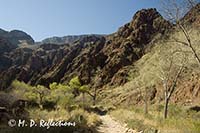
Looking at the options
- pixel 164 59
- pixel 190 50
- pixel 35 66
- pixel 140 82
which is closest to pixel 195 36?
pixel 190 50

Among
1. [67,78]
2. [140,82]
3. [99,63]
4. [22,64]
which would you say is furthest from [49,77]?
[140,82]

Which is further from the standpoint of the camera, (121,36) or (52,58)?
(52,58)

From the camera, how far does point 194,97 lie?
49625 mm

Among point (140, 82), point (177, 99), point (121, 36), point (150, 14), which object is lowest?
point (177, 99)

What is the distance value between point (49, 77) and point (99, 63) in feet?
87.4

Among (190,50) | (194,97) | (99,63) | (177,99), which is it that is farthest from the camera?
(99,63)

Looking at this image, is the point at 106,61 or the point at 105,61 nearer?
the point at 106,61

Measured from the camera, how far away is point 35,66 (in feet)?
562

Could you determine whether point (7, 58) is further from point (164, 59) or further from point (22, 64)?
point (164, 59)

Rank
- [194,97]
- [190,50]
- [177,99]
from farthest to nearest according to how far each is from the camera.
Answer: [177,99] → [194,97] → [190,50]

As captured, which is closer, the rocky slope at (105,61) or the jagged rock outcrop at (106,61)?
the rocky slope at (105,61)

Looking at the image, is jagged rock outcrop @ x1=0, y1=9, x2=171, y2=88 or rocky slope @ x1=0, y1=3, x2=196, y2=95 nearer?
rocky slope @ x1=0, y1=3, x2=196, y2=95

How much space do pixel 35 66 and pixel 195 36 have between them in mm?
158811

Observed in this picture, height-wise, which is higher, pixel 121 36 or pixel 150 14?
pixel 150 14
